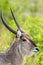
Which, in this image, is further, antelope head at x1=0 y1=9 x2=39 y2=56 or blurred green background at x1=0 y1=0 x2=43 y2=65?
blurred green background at x1=0 y1=0 x2=43 y2=65

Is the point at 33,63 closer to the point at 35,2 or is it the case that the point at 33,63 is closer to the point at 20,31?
the point at 20,31

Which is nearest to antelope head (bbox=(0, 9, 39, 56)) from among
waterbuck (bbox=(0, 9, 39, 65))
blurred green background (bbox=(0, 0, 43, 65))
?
waterbuck (bbox=(0, 9, 39, 65))

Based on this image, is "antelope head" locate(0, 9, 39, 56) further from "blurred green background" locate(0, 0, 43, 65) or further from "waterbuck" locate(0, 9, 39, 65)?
"blurred green background" locate(0, 0, 43, 65)

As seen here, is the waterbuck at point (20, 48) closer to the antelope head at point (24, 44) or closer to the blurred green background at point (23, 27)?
the antelope head at point (24, 44)

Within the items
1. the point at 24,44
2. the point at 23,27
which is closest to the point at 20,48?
the point at 24,44

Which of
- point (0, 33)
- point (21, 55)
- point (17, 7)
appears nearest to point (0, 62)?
point (21, 55)

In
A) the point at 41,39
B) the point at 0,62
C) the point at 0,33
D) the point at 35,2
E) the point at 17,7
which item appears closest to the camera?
the point at 0,62

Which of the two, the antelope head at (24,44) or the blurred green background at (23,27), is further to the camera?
the blurred green background at (23,27)

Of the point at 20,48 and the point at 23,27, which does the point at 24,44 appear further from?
the point at 23,27

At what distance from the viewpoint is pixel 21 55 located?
10.8 meters

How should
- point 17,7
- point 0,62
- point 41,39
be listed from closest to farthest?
1. point 0,62
2. point 41,39
3. point 17,7

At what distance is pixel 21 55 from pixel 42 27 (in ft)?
5.89

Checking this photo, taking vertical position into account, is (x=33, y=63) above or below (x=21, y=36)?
below

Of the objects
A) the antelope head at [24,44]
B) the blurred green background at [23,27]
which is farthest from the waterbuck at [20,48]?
the blurred green background at [23,27]
